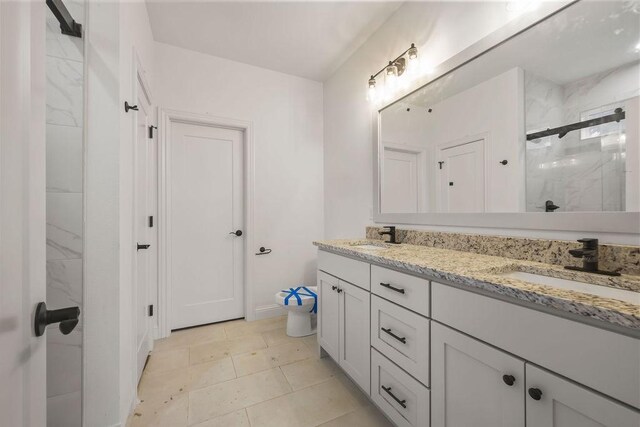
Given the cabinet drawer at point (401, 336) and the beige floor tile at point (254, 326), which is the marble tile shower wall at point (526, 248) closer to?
the cabinet drawer at point (401, 336)

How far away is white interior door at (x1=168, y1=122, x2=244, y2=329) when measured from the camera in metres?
2.40

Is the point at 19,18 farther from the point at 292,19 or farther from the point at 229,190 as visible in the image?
the point at 229,190

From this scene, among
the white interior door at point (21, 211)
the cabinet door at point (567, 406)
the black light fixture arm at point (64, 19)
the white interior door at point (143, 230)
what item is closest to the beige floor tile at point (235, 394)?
the white interior door at point (143, 230)

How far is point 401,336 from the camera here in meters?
1.17

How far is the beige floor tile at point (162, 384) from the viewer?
1561mm

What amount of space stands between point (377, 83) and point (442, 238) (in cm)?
139

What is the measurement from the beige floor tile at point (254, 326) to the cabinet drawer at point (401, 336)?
1396 mm

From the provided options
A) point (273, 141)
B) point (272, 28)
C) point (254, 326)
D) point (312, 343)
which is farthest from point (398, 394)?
point (272, 28)

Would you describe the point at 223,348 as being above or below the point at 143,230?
below

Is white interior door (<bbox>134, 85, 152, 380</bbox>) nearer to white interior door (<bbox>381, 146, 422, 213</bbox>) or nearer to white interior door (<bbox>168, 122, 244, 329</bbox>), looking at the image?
white interior door (<bbox>168, 122, 244, 329</bbox>)

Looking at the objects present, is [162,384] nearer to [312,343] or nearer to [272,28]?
[312,343]

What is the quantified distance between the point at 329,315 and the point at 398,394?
2.18 ft

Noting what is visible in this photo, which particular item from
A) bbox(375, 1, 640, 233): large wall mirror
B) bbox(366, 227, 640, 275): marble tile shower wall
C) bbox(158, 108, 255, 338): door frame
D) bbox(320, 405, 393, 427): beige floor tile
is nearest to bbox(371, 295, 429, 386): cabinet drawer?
bbox(320, 405, 393, 427): beige floor tile

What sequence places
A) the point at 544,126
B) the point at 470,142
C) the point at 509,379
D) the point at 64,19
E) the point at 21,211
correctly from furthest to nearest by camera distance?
1. the point at 470,142
2. the point at 544,126
3. the point at 64,19
4. the point at 509,379
5. the point at 21,211
